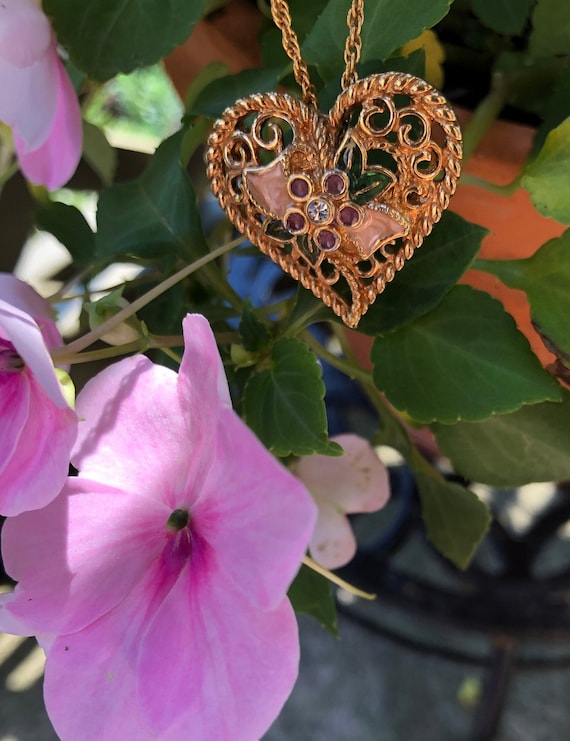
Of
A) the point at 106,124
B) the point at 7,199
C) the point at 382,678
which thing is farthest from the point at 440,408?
the point at 106,124

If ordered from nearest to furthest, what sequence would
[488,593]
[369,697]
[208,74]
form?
1. [208,74]
2. [488,593]
3. [369,697]

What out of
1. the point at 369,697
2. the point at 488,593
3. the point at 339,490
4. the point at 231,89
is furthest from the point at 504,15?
the point at 369,697

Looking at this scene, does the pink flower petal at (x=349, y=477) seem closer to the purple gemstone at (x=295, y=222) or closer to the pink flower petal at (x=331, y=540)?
the pink flower petal at (x=331, y=540)

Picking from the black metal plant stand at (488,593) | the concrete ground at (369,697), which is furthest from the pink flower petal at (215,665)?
the concrete ground at (369,697)

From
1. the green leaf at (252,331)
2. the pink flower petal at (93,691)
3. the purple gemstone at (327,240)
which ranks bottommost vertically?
the pink flower petal at (93,691)

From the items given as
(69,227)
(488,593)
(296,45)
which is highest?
(296,45)

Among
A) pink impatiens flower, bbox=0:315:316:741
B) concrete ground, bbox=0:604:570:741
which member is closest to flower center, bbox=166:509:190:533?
pink impatiens flower, bbox=0:315:316:741

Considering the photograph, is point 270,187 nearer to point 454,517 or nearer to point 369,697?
point 454,517
